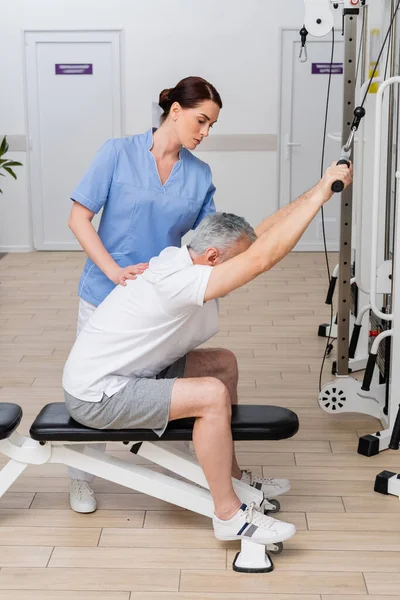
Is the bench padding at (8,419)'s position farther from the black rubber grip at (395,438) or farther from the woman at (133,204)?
the black rubber grip at (395,438)

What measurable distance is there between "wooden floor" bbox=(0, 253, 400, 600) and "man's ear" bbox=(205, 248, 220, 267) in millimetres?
804

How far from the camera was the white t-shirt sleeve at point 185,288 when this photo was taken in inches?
→ 83.5

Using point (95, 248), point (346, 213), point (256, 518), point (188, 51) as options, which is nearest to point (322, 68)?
point (188, 51)

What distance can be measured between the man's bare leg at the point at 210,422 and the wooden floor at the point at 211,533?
9.9 inches

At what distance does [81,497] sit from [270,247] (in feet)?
3.40

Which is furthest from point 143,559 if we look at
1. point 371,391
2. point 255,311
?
point 255,311

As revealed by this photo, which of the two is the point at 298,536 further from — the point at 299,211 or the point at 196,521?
the point at 299,211

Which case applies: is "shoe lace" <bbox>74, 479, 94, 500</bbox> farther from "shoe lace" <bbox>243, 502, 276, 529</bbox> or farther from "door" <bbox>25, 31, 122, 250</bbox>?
"door" <bbox>25, 31, 122, 250</bbox>

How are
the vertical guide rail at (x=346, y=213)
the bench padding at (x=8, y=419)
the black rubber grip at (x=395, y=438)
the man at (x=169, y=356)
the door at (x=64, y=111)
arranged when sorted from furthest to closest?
the door at (x=64, y=111), the vertical guide rail at (x=346, y=213), the black rubber grip at (x=395, y=438), the bench padding at (x=8, y=419), the man at (x=169, y=356)

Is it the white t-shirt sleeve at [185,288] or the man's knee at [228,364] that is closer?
the white t-shirt sleeve at [185,288]

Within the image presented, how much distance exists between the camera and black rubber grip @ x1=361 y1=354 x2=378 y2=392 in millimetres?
3158

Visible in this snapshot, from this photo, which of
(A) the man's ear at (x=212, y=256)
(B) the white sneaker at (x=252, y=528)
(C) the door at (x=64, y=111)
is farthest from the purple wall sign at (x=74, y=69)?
(B) the white sneaker at (x=252, y=528)

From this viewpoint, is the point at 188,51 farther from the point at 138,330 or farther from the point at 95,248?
the point at 138,330

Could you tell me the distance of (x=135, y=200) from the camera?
2.57 metres
